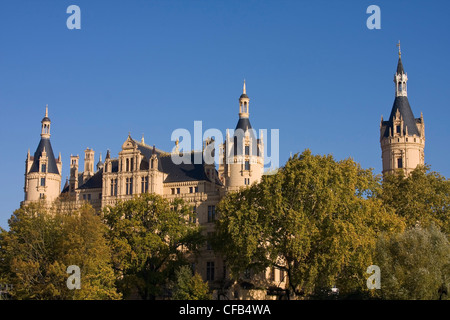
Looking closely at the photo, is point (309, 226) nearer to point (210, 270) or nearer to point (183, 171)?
point (210, 270)

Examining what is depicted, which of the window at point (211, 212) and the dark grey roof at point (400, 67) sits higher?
the dark grey roof at point (400, 67)

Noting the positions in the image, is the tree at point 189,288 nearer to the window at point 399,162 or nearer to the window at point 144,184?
the window at point 144,184

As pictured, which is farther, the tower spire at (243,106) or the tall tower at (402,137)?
the tall tower at (402,137)

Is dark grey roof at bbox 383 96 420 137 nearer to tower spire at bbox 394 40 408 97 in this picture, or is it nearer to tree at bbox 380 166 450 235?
tower spire at bbox 394 40 408 97

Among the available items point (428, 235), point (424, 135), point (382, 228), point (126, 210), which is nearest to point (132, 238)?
point (126, 210)

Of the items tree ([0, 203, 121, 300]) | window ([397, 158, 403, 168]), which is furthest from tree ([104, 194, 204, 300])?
window ([397, 158, 403, 168])

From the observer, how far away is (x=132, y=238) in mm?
82938

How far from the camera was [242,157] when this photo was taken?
9450 centimetres

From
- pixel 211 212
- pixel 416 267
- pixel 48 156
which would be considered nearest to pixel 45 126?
pixel 48 156

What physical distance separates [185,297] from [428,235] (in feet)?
77.2

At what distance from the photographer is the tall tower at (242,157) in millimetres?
94125

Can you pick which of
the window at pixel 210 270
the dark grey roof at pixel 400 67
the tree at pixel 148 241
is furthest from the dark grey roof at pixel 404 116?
the tree at pixel 148 241

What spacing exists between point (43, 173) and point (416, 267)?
61756mm

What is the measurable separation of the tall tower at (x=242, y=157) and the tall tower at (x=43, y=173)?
27.7m
